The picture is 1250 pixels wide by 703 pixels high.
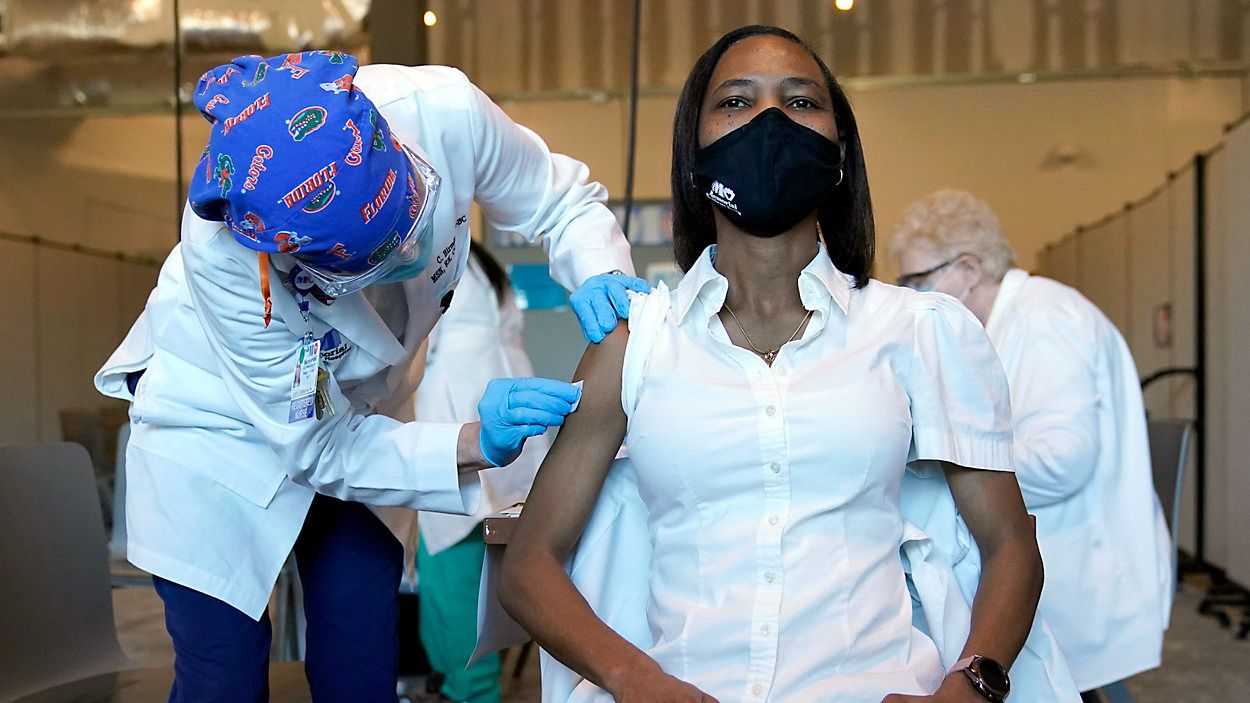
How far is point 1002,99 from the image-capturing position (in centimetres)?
633

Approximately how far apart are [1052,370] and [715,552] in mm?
1031

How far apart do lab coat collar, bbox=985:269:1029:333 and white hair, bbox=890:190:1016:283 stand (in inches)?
3.6

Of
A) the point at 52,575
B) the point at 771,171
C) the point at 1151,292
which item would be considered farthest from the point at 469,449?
the point at 1151,292

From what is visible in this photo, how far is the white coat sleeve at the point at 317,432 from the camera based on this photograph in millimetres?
1300

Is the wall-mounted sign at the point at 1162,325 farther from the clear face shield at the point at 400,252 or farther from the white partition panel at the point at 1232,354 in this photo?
the clear face shield at the point at 400,252

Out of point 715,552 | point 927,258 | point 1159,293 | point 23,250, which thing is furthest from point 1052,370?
point 1159,293

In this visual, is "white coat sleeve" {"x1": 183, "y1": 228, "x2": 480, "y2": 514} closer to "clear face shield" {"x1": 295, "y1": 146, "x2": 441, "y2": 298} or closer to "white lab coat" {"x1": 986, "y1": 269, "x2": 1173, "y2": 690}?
"clear face shield" {"x1": 295, "y1": 146, "x2": 441, "y2": 298}

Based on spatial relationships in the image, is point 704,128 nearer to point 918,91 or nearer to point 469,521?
point 469,521

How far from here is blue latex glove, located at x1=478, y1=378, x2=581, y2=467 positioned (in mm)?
1268

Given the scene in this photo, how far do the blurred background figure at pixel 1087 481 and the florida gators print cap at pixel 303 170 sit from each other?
124 cm

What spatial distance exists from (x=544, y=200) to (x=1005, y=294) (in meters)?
0.96

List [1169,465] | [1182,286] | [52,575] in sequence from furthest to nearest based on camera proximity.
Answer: [1182,286] < [1169,465] < [52,575]

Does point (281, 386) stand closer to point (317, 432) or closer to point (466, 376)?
point (317, 432)

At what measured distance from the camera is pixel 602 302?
133 cm
